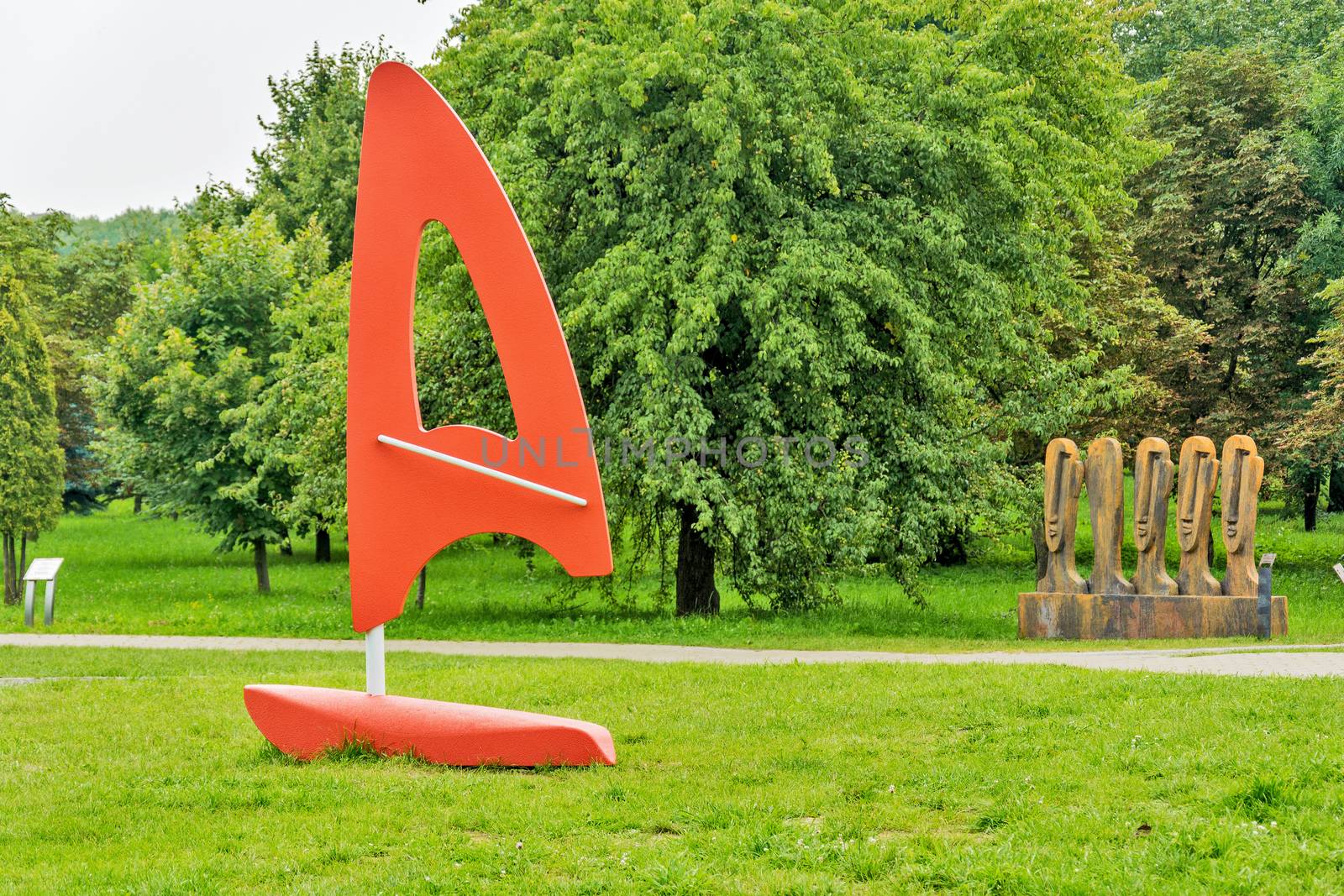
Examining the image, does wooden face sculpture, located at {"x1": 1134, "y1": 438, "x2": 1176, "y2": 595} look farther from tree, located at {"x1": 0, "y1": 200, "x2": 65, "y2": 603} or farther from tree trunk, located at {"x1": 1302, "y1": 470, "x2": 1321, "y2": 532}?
tree, located at {"x1": 0, "y1": 200, "x2": 65, "y2": 603}

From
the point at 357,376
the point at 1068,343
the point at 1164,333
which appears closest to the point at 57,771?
→ the point at 357,376

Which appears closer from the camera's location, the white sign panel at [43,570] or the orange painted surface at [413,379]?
the orange painted surface at [413,379]

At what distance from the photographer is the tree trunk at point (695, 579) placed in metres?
19.0

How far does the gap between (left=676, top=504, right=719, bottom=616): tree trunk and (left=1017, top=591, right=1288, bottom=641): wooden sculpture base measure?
16.7 ft

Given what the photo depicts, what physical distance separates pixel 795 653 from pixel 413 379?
23.1 ft

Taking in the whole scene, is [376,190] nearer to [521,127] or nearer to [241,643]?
[521,127]

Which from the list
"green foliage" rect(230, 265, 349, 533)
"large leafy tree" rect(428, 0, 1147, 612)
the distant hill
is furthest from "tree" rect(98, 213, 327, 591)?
the distant hill

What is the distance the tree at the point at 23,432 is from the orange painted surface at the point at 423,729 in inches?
706

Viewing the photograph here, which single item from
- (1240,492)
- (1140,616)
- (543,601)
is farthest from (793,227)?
(543,601)

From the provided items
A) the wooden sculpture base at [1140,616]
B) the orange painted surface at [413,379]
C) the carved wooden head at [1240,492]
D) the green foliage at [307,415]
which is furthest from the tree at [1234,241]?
the orange painted surface at [413,379]

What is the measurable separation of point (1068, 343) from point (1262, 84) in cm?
825

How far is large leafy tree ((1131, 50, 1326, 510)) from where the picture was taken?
26.1 meters

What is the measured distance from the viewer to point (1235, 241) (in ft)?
91.4

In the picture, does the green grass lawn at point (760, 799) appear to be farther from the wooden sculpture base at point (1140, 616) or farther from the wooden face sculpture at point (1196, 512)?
the wooden face sculpture at point (1196, 512)
